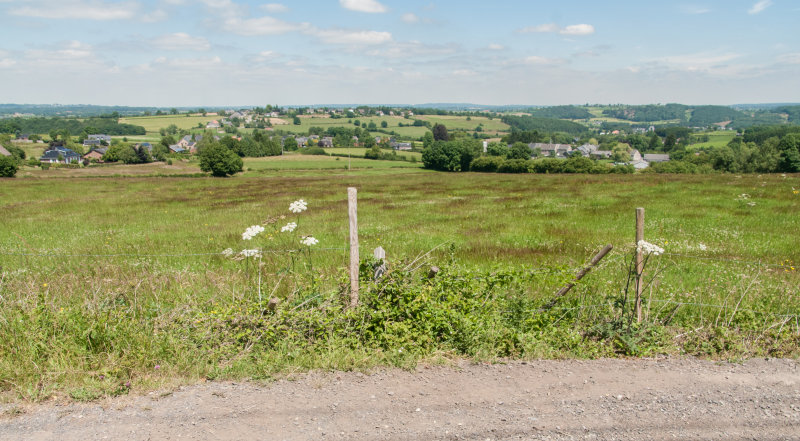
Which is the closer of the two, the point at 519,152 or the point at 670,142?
the point at 519,152

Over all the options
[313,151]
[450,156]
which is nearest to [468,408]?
[450,156]

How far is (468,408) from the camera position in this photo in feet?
17.7

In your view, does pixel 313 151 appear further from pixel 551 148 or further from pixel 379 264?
pixel 379 264

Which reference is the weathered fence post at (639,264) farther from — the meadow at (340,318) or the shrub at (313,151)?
the shrub at (313,151)

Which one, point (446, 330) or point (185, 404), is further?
point (446, 330)

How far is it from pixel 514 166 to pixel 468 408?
8261cm

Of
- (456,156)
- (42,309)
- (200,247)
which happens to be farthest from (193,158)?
(42,309)

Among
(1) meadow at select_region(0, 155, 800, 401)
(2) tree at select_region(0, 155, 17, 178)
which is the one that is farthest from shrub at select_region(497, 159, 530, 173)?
(2) tree at select_region(0, 155, 17, 178)

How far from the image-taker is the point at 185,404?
5.44 m

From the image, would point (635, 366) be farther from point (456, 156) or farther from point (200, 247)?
point (456, 156)

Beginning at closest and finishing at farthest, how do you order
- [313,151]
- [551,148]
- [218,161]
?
1. [218,161]
2. [313,151]
3. [551,148]

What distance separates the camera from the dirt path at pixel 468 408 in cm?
493

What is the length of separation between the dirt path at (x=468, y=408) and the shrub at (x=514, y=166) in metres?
79.5

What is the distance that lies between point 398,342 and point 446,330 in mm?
770
